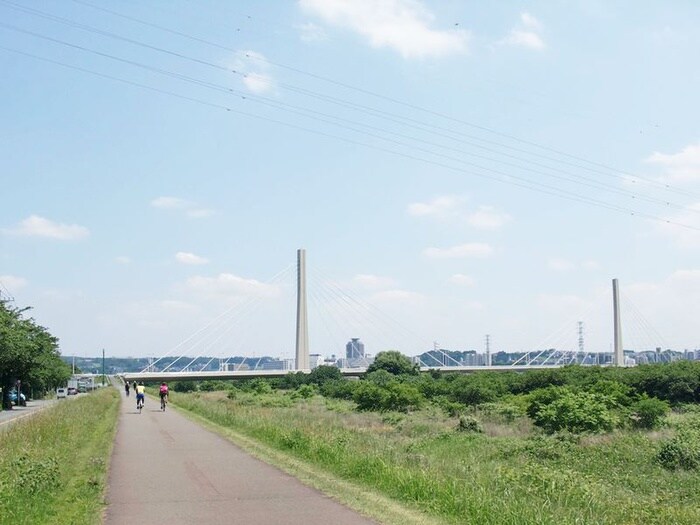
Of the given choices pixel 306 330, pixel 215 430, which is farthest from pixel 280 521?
pixel 306 330

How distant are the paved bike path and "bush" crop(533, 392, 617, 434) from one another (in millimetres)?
12775

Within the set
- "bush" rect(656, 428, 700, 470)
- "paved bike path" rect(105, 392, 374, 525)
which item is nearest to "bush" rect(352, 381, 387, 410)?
"paved bike path" rect(105, 392, 374, 525)

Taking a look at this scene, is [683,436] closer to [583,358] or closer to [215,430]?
[215,430]

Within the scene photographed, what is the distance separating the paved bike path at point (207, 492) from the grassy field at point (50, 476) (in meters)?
0.40

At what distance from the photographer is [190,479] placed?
14.8 meters

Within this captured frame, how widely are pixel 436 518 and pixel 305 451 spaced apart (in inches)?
307

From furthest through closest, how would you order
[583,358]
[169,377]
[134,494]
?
[583,358] → [169,377] → [134,494]

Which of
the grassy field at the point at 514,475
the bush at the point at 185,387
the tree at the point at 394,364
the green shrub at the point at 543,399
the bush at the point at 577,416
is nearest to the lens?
the grassy field at the point at 514,475

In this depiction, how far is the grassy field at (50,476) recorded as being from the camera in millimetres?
10891

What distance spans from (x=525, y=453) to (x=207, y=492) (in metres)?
10.4

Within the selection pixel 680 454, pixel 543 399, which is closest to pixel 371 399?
pixel 543 399

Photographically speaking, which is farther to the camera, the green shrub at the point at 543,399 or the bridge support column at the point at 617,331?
the bridge support column at the point at 617,331

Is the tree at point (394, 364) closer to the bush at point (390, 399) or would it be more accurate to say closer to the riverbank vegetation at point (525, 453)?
the bush at point (390, 399)

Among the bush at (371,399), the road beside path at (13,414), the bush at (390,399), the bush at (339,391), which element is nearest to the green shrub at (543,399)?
the bush at (390,399)
